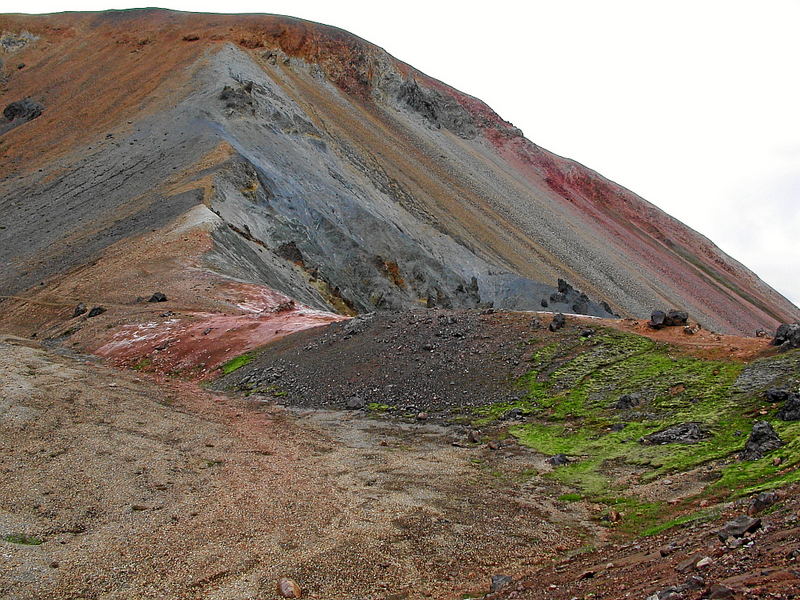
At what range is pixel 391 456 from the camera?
1240 centimetres

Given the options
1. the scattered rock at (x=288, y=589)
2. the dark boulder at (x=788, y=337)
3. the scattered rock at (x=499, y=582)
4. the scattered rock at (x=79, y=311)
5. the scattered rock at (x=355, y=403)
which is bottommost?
the scattered rock at (x=79, y=311)

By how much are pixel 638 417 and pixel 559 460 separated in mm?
2143

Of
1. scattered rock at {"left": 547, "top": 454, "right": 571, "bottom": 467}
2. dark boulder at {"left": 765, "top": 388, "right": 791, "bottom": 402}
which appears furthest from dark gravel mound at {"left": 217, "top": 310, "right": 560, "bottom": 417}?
dark boulder at {"left": 765, "top": 388, "right": 791, "bottom": 402}

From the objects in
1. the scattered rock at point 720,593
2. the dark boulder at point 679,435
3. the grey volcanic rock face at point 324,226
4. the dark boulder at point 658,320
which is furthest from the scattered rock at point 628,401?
the grey volcanic rock face at point 324,226

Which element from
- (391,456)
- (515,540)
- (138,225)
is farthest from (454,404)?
(138,225)

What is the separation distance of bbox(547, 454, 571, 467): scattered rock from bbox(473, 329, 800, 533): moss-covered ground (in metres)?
0.13

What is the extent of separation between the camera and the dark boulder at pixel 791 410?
34.0 ft

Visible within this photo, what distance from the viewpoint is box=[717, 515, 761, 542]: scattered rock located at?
234 inches

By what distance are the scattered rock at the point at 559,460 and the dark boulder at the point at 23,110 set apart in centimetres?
6091

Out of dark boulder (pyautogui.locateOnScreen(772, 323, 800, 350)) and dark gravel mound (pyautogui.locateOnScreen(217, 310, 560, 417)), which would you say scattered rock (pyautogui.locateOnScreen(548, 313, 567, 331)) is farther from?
dark boulder (pyautogui.locateOnScreen(772, 323, 800, 350))

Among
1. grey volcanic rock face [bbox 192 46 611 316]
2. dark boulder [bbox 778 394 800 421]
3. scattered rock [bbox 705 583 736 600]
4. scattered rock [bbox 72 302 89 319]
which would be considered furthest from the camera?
grey volcanic rock face [bbox 192 46 611 316]

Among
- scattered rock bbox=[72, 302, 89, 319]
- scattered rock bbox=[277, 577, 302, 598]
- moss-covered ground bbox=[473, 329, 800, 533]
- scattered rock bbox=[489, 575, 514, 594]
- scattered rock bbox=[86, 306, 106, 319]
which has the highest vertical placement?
moss-covered ground bbox=[473, 329, 800, 533]

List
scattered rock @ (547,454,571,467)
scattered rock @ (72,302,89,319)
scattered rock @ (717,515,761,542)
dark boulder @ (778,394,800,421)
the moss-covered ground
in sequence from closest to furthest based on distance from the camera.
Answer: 1. scattered rock @ (717,515,761,542)
2. the moss-covered ground
3. dark boulder @ (778,394,800,421)
4. scattered rock @ (547,454,571,467)
5. scattered rock @ (72,302,89,319)

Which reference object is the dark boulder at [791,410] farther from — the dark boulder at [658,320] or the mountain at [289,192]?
the mountain at [289,192]
